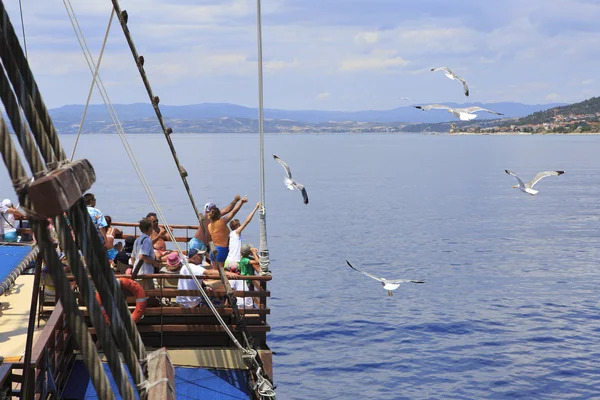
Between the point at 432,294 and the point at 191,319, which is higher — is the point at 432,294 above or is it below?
below

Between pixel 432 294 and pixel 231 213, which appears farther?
pixel 432 294

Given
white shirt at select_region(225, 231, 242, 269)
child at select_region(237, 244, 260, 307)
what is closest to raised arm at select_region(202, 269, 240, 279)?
child at select_region(237, 244, 260, 307)

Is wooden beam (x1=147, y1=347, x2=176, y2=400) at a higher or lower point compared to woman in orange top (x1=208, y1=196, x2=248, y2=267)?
higher

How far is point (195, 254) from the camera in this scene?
13586mm

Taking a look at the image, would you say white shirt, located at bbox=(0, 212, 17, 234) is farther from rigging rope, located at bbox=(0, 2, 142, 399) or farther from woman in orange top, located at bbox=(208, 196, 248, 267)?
rigging rope, located at bbox=(0, 2, 142, 399)

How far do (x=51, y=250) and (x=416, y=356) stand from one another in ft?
71.1

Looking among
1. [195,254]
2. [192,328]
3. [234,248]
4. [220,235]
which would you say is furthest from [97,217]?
[234,248]

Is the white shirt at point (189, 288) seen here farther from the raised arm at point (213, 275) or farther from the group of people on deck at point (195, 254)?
the raised arm at point (213, 275)

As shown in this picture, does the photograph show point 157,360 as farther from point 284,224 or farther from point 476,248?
point 284,224

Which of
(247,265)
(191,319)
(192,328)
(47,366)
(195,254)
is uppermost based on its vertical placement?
(195,254)

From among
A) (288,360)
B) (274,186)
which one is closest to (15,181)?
(288,360)

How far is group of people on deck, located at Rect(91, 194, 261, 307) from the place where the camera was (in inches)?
518

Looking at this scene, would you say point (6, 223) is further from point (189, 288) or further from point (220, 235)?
point (189, 288)

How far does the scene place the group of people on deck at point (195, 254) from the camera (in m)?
13.1
